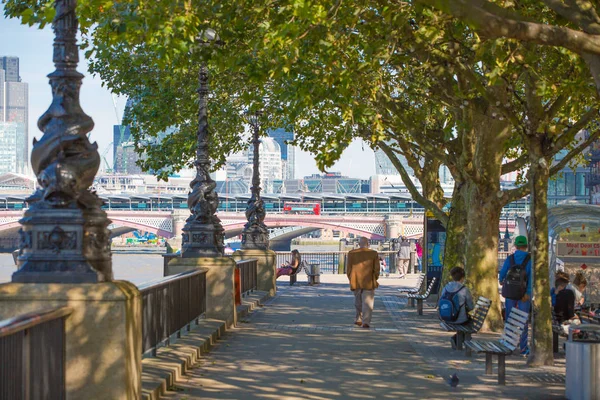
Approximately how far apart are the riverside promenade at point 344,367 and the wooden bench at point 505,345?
0.66 ft

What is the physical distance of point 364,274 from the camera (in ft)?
63.9

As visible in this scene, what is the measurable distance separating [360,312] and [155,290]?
28.1 feet

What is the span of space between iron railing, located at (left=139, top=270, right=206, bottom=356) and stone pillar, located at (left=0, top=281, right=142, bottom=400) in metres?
2.56

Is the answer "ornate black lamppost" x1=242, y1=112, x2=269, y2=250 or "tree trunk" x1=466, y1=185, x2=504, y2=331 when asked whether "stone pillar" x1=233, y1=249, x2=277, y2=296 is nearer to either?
"ornate black lamppost" x1=242, y1=112, x2=269, y2=250

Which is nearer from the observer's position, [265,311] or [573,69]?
[573,69]

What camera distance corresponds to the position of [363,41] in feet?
59.9

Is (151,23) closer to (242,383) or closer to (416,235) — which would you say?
(242,383)

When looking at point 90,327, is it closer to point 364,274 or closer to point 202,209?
point 202,209

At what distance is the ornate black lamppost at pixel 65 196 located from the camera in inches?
333

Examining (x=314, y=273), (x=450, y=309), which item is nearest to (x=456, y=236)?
(x=450, y=309)

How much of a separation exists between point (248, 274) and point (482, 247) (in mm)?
7733

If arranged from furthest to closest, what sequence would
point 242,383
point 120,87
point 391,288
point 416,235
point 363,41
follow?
point 416,235
point 391,288
point 120,87
point 363,41
point 242,383

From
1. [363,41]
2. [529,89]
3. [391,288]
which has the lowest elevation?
[391,288]

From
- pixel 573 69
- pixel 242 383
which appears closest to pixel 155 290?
pixel 242 383
